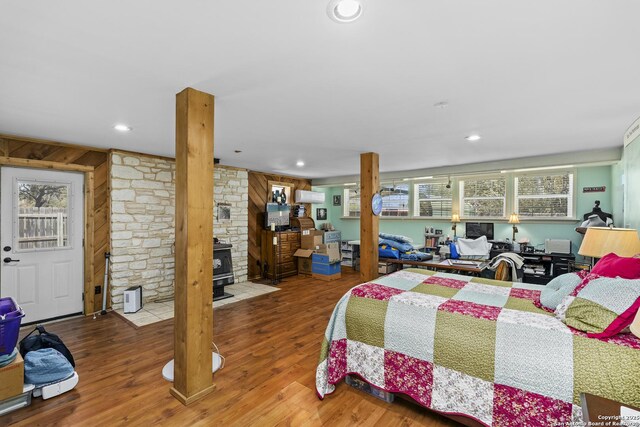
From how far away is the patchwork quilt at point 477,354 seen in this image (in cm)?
160

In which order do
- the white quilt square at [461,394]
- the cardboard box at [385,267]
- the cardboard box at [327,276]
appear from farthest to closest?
the cardboard box at [327,276] < the cardboard box at [385,267] < the white quilt square at [461,394]

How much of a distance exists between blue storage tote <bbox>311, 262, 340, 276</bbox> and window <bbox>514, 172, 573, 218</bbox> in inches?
149

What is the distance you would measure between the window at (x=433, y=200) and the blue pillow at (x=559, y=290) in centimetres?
431

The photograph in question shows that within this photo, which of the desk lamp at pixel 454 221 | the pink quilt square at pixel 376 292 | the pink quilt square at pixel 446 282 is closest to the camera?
the pink quilt square at pixel 376 292

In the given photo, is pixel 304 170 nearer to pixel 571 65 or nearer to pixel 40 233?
pixel 40 233

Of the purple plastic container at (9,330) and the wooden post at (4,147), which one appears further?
the wooden post at (4,147)

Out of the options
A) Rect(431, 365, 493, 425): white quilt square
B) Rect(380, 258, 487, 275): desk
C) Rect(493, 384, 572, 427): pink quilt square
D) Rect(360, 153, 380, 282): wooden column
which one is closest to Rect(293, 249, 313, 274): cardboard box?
Rect(380, 258, 487, 275): desk

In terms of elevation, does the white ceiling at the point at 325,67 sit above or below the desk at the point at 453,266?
above

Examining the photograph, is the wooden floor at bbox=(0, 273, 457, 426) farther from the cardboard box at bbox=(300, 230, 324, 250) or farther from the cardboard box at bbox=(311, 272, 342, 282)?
the cardboard box at bbox=(300, 230, 324, 250)

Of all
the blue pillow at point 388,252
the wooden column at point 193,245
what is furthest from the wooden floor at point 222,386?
the blue pillow at point 388,252

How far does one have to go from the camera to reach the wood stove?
5.04 meters

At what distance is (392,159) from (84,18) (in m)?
4.36

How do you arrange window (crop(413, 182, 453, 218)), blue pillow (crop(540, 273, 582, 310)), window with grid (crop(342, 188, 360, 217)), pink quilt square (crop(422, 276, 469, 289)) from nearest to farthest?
1. blue pillow (crop(540, 273, 582, 310))
2. pink quilt square (crop(422, 276, 469, 289))
3. window (crop(413, 182, 453, 218))
4. window with grid (crop(342, 188, 360, 217))

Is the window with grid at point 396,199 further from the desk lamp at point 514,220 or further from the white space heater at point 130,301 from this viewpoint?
the white space heater at point 130,301
